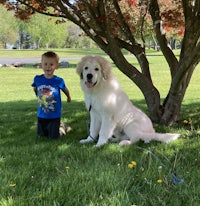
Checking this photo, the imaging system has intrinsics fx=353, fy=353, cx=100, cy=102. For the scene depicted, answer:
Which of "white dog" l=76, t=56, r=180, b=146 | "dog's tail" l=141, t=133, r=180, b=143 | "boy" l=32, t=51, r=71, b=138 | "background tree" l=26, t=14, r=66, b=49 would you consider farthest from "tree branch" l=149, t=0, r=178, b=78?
"background tree" l=26, t=14, r=66, b=49

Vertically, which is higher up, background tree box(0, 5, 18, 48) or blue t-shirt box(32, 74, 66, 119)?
background tree box(0, 5, 18, 48)

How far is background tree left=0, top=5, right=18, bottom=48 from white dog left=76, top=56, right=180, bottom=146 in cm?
7218

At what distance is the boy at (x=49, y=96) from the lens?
17.7 feet

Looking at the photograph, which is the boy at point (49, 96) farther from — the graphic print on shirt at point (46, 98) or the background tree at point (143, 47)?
the background tree at point (143, 47)

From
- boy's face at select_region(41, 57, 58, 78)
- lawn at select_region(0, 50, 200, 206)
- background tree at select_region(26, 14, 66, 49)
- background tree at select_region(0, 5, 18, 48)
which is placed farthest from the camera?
background tree at select_region(0, 5, 18, 48)

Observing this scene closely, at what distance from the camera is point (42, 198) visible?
2.64 metres

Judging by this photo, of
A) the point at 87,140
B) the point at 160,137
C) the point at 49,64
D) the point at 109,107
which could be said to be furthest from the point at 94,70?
the point at 160,137

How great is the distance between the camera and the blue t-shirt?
541 cm

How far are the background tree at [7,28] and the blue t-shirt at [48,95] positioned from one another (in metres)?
71.4

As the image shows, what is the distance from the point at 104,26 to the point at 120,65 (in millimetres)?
715

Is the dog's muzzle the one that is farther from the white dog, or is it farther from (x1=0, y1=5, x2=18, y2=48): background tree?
(x1=0, y1=5, x2=18, y2=48): background tree

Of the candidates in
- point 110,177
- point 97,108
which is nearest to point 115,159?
point 110,177

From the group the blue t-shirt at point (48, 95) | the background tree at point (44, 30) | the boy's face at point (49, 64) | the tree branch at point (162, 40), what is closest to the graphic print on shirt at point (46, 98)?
the blue t-shirt at point (48, 95)

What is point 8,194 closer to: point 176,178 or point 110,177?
point 110,177
